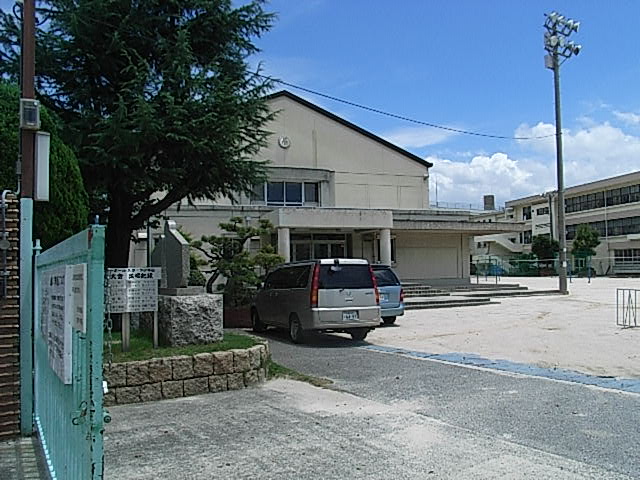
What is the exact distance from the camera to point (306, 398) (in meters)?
8.18

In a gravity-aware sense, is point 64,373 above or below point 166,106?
below

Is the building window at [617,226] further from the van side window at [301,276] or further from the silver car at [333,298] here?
the van side window at [301,276]

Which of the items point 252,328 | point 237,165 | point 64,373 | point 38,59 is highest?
point 38,59

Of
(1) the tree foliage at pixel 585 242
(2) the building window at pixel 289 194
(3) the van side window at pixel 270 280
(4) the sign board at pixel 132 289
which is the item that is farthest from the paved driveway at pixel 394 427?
(1) the tree foliage at pixel 585 242

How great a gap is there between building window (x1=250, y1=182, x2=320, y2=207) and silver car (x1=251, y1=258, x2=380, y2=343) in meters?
15.6

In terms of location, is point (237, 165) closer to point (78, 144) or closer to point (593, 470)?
point (78, 144)

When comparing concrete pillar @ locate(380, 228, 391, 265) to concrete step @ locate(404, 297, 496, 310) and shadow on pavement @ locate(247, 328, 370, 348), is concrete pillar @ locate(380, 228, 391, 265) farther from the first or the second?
shadow on pavement @ locate(247, 328, 370, 348)

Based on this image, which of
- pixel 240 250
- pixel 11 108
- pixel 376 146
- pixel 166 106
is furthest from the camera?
pixel 376 146

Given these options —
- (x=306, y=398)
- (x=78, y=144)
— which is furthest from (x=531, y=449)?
(x=78, y=144)

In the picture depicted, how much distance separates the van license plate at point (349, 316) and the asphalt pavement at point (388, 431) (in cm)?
395

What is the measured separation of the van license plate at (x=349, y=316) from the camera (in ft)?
44.7

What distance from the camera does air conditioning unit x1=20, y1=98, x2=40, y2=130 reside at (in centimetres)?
673

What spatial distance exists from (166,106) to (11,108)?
9.18 ft

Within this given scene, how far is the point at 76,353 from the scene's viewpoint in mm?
3502
